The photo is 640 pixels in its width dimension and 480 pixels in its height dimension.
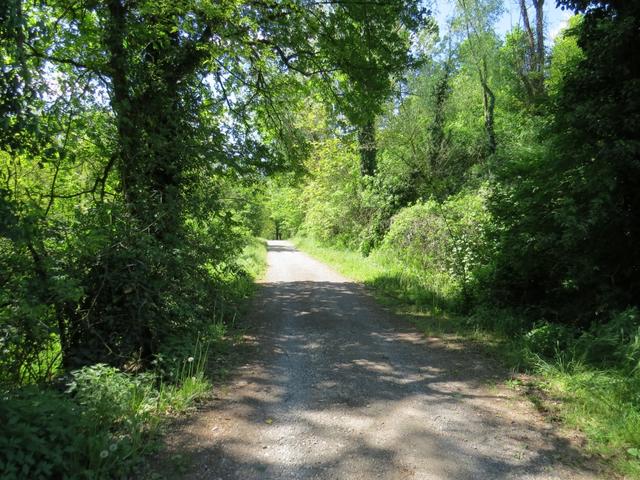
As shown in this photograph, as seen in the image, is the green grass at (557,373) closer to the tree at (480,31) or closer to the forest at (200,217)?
the forest at (200,217)

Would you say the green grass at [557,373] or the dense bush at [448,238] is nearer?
the green grass at [557,373]

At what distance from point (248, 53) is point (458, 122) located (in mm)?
22495

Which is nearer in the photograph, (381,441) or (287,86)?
(381,441)

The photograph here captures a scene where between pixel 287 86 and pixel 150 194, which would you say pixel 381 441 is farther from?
pixel 287 86

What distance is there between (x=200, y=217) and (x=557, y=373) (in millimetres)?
5703

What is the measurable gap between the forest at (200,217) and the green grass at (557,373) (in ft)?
0.09

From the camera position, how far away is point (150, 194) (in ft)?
20.4

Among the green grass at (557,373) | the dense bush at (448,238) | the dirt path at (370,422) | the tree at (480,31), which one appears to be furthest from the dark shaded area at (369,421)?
the tree at (480,31)

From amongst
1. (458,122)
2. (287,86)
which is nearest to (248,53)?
(287,86)

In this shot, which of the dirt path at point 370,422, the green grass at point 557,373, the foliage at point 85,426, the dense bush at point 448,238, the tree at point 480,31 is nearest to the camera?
the foliage at point 85,426

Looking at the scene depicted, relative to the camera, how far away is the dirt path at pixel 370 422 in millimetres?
3549

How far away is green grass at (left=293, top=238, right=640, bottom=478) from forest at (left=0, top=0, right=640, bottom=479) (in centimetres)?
3

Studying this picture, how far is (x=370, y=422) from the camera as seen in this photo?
14.2ft

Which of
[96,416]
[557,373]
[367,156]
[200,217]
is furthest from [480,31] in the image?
[96,416]
